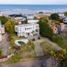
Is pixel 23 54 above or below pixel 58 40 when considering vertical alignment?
below

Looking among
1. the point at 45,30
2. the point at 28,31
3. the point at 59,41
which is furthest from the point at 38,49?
the point at 28,31

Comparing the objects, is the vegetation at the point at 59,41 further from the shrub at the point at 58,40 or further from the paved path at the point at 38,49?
the paved path at the point at 38,49

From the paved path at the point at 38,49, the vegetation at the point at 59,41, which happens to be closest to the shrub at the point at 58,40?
the vegetation at the point at 59,41

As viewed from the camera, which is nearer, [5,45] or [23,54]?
[23,54]

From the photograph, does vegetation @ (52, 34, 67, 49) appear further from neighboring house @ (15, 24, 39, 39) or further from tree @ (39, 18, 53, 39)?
neighboring house @ (15, 24, 39, 39)

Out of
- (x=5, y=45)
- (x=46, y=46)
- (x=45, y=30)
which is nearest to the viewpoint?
(x=46, y=46)

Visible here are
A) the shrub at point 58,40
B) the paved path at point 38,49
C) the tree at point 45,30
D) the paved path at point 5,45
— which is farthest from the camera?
Answer: the tree at point 45,30

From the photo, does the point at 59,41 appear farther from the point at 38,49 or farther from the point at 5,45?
the point at 5,45

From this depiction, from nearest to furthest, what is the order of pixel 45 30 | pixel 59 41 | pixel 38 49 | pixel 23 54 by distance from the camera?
pixel 23 54, pixel 38 49, pixel 59 41, pixel 45 30

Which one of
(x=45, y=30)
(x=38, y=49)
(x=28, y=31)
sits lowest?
(x=38, y=49)

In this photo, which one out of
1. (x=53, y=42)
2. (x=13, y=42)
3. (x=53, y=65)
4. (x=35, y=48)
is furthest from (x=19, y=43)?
(x=53, y=65)

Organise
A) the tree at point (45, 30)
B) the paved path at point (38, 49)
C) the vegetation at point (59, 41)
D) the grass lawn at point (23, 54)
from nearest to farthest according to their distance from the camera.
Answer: the grass lawn at point (23, 54)
the paved path at point (38, 49)
the vegetation at point (59, 41)
the tree at point (45, 30)
